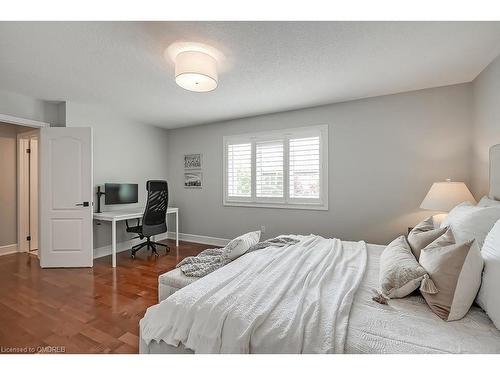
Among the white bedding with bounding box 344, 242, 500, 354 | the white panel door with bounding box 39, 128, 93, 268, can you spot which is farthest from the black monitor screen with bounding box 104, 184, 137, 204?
the white bedding with bounding box 344, 242, 500, 354

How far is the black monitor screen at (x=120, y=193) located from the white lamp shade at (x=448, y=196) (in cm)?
442

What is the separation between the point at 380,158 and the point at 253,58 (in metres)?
2.22

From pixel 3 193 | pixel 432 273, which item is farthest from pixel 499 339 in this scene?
pixel 3 193

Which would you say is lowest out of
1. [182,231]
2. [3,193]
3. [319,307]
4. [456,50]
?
[182,231]

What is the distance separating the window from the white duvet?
2.18 meters

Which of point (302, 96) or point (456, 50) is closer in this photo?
Result: point (456, 50)

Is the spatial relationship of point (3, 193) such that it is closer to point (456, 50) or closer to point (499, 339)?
point (499, 339)

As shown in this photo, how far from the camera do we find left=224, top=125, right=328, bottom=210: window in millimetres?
3717

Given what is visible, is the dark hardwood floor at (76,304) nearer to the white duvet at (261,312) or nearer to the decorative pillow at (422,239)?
the white duvet at (261,312)

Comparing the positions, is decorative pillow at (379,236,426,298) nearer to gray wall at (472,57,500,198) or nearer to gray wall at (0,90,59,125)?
gray wall at (472,57,500,198)

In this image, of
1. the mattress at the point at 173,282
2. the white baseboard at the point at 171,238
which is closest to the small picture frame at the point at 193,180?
the white baseboard at the point at 171,238

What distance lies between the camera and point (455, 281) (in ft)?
3.83

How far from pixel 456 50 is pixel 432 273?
6.95 ft

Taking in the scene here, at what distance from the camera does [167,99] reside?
→ 3.40 m
